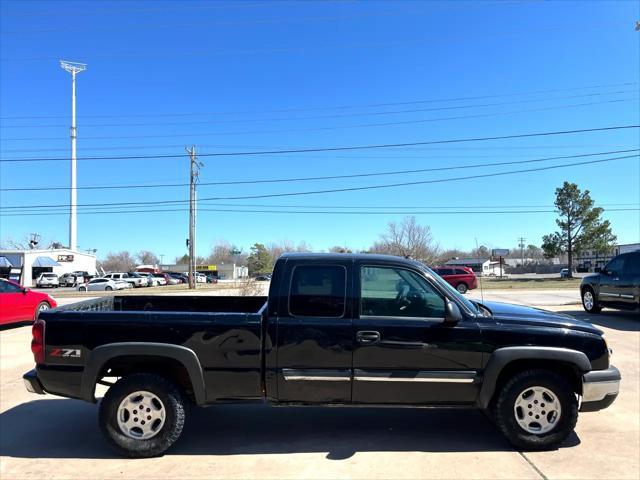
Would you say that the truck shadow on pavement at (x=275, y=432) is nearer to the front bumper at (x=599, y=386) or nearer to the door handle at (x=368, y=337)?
the front bumper at (x=599, y=386)

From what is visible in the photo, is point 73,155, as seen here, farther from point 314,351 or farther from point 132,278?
point 314,351

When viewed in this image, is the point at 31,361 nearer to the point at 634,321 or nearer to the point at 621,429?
the point at 621,429

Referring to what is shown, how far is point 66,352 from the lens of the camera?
13.8ft

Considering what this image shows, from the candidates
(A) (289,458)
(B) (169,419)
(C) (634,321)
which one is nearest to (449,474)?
(A) (289,458)

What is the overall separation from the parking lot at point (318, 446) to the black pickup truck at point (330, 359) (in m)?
0.29

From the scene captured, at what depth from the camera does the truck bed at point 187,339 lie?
412 centimetres

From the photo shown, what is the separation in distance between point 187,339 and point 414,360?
2.03 metres

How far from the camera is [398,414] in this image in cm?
528

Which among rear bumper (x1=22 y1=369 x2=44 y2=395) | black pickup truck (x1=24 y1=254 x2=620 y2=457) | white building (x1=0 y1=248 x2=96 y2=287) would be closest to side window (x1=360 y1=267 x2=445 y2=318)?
black pickup truck (x1=24 y1=254 x2=620 y2=457)

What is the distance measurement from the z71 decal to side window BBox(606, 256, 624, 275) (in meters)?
13.4

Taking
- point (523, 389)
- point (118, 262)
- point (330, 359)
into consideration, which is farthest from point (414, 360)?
point (118, 262)

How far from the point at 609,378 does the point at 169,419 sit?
157 inches

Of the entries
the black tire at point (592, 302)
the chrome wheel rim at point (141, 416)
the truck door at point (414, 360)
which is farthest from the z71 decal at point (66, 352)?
the black tire at point (592, 302)

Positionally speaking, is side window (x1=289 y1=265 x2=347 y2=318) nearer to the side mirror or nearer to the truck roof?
the truck roof
